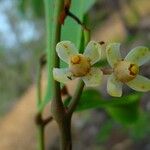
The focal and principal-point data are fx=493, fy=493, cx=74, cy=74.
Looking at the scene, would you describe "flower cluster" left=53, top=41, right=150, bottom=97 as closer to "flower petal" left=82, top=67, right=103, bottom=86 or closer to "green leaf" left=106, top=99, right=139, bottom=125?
"flower petal" left=82, top=67, right=103, bottom=86

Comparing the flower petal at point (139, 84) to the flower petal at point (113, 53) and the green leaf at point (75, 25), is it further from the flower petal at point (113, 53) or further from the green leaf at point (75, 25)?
the green leaf at point (75, 25)

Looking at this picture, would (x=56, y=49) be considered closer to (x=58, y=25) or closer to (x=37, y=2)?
(x=58, y=25)

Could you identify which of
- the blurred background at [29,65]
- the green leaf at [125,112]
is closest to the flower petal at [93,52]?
the green leaf at [125,112]

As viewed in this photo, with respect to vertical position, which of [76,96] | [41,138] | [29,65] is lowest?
[29,65]

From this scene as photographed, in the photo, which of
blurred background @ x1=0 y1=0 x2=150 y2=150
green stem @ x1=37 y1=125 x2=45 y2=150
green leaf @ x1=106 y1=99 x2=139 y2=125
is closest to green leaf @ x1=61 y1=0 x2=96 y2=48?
green stem @ x1=37 y1=125 x2=45 y2=150

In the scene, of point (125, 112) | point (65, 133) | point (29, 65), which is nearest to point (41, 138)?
point (65, 133)

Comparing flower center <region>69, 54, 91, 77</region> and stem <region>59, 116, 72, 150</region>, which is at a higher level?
flower center <region>69, 54, 91, 77</region>

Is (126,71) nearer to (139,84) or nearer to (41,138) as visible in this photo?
(139,84)
